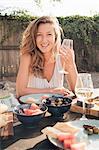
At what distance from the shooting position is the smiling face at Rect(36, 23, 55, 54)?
7.86 ft

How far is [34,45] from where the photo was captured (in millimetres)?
2449

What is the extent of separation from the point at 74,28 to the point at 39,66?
18.7 feet

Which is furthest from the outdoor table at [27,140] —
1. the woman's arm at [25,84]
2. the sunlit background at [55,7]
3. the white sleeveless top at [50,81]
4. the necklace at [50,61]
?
the sunlit background at [55,7]

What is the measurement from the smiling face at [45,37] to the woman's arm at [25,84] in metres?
0.15

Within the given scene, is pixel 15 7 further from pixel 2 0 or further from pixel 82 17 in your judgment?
pixel 82 17

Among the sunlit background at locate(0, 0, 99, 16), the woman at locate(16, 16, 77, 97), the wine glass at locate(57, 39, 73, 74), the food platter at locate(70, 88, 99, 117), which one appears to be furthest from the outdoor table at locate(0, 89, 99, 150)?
the sunlit background at locate(0, 0, 99, 16)

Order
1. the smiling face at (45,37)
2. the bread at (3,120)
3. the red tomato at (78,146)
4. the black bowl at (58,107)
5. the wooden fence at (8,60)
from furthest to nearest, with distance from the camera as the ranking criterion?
the wooden fence at (8,60), the smiling face at (45,37), the black bowl at (58,107), the bread at (3,120), the red tomato at (78,146)

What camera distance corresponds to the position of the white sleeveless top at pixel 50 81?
247cm

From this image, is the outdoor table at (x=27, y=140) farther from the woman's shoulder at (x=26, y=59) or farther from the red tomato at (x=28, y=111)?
the woman's shoulder at (x=26, y=59)

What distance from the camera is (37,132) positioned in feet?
4.40

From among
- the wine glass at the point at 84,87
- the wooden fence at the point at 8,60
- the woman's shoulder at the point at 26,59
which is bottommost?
the wine glass at the point at 84,87

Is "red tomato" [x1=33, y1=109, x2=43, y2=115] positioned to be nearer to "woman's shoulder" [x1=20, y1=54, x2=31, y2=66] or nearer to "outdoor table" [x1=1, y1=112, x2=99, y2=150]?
"outdoor table" [x1=1, y1=112, x2=99, y2=150]

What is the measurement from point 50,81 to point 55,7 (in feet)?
21.2

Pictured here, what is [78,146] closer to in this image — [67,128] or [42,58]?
[67,128]
